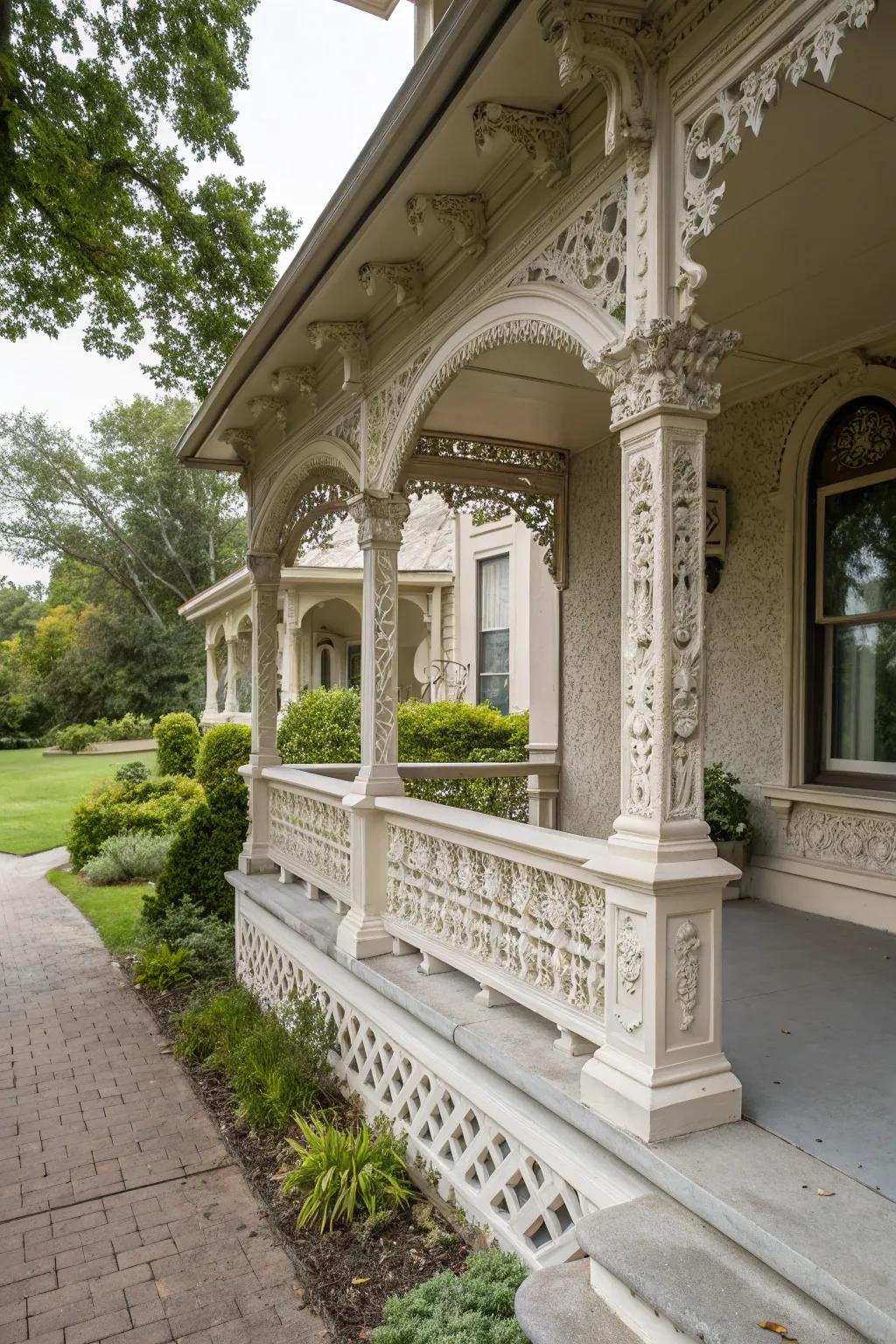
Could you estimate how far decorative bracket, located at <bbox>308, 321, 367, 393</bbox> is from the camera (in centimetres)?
504

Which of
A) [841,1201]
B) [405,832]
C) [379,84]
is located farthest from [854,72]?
[379,84]

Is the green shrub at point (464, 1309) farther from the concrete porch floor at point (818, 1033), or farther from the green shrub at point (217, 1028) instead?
the green shrub at point (217, 1028)

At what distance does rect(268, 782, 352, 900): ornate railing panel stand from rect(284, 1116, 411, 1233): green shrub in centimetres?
143

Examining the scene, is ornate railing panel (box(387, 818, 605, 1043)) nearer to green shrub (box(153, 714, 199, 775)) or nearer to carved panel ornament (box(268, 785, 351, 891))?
carved panel ornament (box(268, 785, 351, 891))

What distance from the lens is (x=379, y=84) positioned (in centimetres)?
2020

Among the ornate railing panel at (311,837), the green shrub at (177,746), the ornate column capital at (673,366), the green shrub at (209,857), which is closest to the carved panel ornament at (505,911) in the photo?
the ornate railing panel at (311,837)

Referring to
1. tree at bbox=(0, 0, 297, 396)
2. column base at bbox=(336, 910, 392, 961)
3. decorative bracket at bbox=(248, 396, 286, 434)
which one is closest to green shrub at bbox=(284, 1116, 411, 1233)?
column base at bbox=(336, 910, 392, 961)

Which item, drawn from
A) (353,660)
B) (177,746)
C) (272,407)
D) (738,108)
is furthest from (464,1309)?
(353,660)

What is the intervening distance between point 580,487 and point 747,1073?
4.90 meters

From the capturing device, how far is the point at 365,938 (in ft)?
15.5

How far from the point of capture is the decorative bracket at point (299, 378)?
19.2 feet

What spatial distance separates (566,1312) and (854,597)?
3.81m

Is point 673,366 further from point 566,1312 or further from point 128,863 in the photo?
point 128,863

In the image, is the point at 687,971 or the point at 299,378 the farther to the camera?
the point at 299,378
